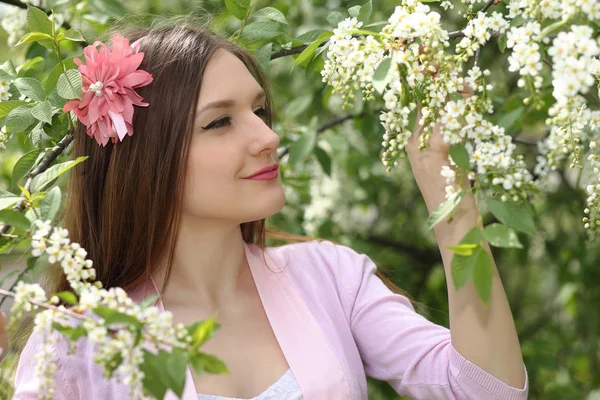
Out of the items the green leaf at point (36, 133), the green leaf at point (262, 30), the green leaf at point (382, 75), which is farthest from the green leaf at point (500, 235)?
the green leaf at point (36, 133)

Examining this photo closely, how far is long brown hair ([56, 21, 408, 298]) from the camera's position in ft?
5.00

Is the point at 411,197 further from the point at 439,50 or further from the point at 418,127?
the point at 439,50

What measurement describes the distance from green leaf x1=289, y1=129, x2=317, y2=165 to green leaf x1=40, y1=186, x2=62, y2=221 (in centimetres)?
108

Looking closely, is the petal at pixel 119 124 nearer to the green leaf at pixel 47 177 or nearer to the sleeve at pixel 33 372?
the green leaf at pixel 47 177

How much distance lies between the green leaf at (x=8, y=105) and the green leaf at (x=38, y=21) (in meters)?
0.13

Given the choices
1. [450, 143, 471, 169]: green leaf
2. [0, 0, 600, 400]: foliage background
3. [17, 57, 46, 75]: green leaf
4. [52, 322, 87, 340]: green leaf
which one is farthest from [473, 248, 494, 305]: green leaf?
[0, 0, 600, 400]: foliage background

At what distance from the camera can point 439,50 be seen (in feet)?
3.57

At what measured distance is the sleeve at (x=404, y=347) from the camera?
4.81 feet

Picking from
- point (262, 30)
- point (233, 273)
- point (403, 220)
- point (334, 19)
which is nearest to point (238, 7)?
point (262, 30)

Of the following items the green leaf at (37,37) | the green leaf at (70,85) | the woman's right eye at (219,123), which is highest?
the green leaf at (37,37)

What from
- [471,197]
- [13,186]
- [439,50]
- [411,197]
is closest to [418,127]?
[471,197]

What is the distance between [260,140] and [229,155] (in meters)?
0.06

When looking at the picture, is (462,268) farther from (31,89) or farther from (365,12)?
(31,89)

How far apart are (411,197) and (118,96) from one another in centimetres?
197
